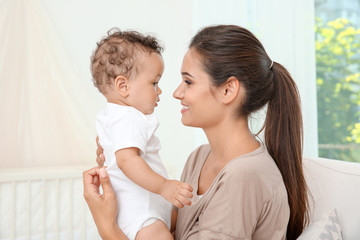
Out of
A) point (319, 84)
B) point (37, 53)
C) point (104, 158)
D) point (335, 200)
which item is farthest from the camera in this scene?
point (319, 84)

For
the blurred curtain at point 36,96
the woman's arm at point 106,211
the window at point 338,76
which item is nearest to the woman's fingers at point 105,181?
the woman's arm at point 106,211

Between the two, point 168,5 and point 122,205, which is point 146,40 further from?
point 168,5

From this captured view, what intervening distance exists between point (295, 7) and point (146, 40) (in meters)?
1.39

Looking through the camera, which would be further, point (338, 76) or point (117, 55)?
point (338, 76)

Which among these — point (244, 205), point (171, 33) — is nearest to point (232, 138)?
point (244, 205)

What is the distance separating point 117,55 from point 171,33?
205cm

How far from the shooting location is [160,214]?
1.37 meters

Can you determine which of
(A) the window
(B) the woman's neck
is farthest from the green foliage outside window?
(B) the woman's neck

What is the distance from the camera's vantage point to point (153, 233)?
1296 mm

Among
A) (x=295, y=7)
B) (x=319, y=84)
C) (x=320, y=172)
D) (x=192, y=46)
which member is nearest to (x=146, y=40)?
(x=192, y=46)

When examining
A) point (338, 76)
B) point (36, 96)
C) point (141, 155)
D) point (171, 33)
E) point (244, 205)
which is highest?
point (171, 33)

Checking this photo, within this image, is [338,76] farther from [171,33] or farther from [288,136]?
[288,136]

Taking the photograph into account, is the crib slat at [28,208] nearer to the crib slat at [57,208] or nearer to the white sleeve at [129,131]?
the crib slat at [57,208]

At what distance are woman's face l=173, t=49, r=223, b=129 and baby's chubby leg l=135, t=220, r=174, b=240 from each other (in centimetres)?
38
